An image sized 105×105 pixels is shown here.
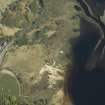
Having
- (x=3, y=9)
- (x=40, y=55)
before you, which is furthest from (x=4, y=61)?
(x=3, y=9)

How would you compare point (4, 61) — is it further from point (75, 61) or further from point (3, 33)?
point (75, 61)

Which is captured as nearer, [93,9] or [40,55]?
[40,55]

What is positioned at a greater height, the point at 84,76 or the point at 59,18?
the point at 59,18

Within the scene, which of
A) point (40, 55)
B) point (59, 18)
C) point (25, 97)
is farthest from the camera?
point (59, 18)

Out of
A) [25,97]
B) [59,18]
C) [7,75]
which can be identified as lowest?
[25,97]

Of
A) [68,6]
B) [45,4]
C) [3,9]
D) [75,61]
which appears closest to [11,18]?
[3,9]

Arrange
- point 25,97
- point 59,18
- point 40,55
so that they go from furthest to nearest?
point 59,18 → point 40,55 → point 25,97

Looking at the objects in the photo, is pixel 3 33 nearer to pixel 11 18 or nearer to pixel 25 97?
pixel 11 18

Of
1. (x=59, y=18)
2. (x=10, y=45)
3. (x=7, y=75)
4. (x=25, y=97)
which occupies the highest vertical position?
(x=59, y=18)

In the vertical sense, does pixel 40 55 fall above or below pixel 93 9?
below
